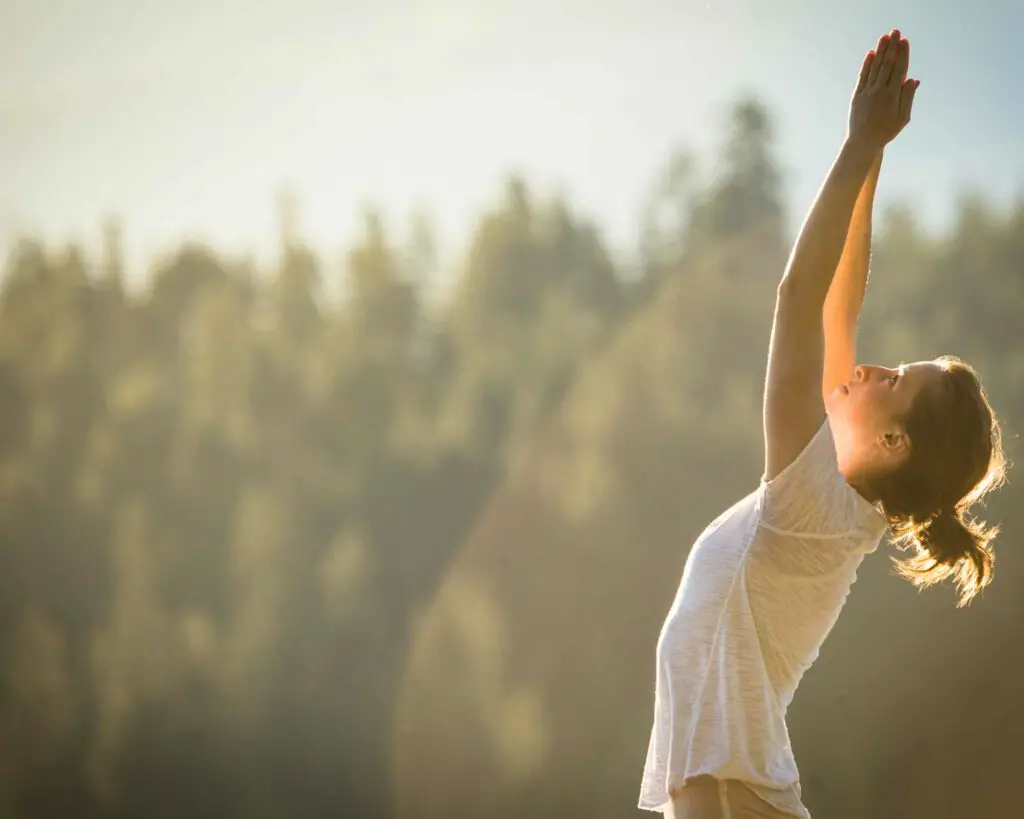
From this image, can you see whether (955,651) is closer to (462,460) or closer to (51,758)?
(462,460)

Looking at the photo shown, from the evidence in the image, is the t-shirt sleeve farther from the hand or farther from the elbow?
the hand

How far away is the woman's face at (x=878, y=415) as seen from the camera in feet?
3.62

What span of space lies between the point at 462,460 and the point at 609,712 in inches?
36.0

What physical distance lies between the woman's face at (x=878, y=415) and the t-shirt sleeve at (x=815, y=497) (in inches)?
1.8

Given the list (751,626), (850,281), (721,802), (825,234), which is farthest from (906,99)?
(721,802)

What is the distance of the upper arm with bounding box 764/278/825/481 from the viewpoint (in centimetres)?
99

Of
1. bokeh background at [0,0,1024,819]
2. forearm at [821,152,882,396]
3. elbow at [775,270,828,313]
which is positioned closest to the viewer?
elbow at [775,270,828,313]

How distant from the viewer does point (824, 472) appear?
1.04 meters

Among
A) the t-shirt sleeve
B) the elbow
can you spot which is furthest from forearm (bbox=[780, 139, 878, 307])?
the t-shirt sleeve

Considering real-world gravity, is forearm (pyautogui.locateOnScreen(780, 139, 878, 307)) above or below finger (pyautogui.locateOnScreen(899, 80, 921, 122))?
below

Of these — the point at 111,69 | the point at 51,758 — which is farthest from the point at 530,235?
the point at 51,758

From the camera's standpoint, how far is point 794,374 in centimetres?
100

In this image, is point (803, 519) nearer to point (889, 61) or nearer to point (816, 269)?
point (816, 269)

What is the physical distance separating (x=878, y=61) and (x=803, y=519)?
0.41 metres
